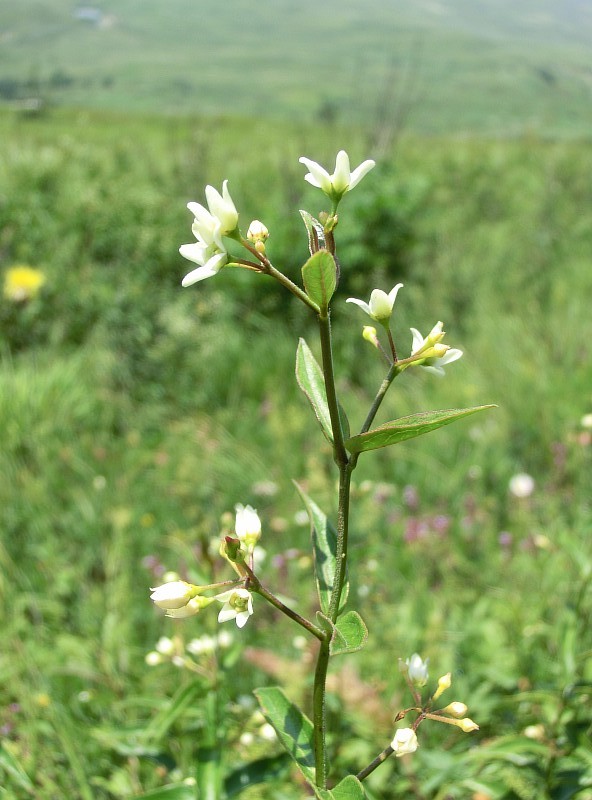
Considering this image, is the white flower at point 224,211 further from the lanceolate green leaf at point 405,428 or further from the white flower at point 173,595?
the white flower at point 173,595

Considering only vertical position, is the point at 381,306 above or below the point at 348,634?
above

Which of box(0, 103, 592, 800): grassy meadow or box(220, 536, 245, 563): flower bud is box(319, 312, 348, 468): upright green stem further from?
box(0, 103, 592, 800): grassy meadow

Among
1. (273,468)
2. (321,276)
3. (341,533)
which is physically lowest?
(273,468)

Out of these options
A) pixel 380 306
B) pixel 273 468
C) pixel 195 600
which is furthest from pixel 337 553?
pixel 273 468

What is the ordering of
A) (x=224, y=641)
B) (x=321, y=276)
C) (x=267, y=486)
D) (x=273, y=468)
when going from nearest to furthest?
(x=321, y=276) < (x=224, y=641) < (x=267, y=486) < (x=273, y=468)

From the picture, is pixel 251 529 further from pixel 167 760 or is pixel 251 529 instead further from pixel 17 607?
pixel 17 607

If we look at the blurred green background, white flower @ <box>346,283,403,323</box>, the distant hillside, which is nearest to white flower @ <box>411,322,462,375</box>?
white flower @ <box>346,283,403,323</box>

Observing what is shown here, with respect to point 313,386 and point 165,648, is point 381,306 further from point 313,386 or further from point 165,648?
point 165,648
